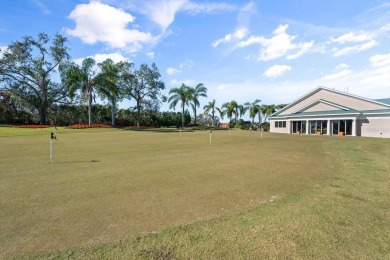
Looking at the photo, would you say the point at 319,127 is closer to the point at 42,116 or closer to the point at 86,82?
the point at 86,82

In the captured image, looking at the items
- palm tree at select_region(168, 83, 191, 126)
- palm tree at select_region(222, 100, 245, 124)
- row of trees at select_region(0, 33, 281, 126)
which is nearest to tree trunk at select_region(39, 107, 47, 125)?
row of trees at select_region(0, 33, 281, 126)

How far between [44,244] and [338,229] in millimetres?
4652

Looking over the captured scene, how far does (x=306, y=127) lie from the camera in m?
39.2

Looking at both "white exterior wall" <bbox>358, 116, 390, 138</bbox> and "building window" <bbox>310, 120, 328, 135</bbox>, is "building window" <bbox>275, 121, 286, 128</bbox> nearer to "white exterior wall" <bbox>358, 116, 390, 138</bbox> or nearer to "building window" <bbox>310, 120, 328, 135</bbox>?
"building window" <bbox>310, 120, 328, 135</bbox>

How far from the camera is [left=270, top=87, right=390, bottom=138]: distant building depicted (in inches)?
1239

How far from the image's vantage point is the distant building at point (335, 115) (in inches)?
1239

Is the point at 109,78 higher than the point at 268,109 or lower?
higher

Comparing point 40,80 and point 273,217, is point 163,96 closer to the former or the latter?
point 40,80

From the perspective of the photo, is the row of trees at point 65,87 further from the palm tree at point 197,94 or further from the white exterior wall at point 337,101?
the white exterior wall at point 337,101

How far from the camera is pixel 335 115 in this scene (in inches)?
1352

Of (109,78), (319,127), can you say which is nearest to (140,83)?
(109,78)

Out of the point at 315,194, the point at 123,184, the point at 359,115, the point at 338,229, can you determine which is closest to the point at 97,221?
the point at 123,184

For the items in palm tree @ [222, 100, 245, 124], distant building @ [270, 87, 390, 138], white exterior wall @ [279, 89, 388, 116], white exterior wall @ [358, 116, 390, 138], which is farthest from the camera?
palm tree @ [222, 100, 245, 124]

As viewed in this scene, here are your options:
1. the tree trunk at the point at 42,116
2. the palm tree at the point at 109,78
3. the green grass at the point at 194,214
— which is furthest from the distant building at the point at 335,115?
the tree trunk at the point at 42,116
